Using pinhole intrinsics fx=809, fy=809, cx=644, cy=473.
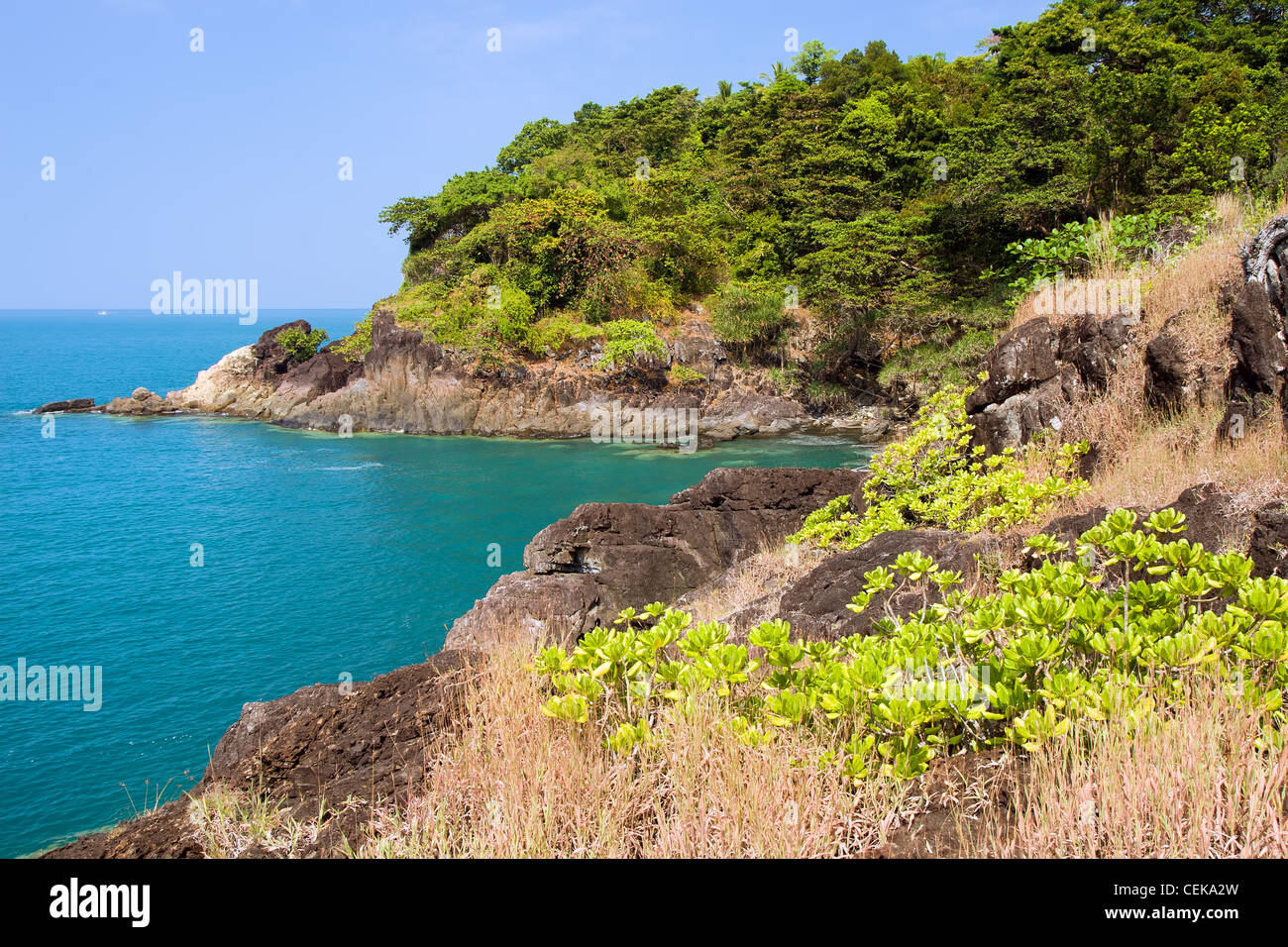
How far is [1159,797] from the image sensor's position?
2799 millimetres

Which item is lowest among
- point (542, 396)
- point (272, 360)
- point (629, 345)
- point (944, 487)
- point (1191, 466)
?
point (944, 487)

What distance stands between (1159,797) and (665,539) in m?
11.6

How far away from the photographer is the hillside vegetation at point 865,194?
28969mm

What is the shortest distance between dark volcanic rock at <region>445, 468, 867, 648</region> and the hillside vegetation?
15.4 meters

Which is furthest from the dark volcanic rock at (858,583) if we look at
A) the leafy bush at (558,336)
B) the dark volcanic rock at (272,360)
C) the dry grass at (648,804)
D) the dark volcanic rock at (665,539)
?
the dark volcanic rock at (272,360)

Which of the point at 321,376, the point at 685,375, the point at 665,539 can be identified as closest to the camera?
the point at 665,539

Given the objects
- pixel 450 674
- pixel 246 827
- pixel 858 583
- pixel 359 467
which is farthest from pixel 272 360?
pixel 246 827

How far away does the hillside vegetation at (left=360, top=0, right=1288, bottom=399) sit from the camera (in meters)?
29.0

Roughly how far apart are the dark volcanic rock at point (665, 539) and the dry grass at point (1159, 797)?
967 centimetres

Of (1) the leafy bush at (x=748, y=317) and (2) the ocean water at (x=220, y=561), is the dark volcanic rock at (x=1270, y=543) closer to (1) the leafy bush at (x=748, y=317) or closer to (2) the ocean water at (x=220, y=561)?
(2) the ocean water at (x=220, y=561)

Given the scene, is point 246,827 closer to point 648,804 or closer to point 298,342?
point 648,804

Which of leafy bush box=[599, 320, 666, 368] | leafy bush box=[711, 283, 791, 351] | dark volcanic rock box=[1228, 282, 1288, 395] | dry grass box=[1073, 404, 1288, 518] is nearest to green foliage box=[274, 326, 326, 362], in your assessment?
leafy bush box=[599, 320, 666, 368]

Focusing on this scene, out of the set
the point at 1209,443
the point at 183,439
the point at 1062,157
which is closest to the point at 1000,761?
the point at 1209,443

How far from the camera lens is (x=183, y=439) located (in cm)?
3997
